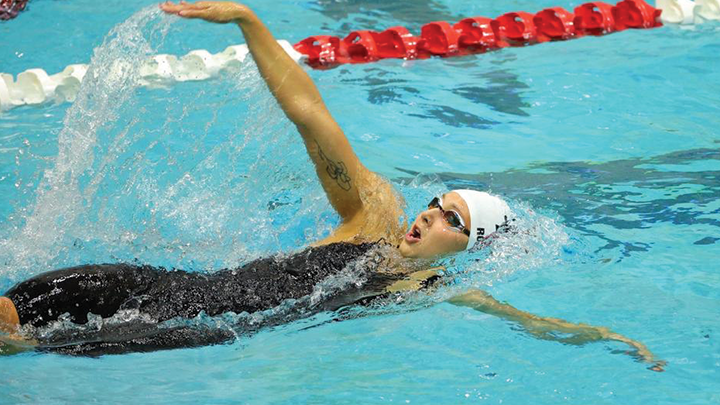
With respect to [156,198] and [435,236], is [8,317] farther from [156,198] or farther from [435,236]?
[156,198]

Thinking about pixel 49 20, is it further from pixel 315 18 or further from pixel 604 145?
pixel 604 145

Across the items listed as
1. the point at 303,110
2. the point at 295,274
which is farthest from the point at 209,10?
the point at 295,274

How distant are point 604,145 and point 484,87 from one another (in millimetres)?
1188

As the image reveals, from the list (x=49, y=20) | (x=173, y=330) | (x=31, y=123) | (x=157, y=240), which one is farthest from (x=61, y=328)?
(x=49, y=20)

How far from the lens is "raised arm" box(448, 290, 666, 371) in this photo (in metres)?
3.18

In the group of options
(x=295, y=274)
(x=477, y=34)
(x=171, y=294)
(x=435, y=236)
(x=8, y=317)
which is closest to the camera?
(x=8, y=317)

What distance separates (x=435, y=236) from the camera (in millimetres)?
3533

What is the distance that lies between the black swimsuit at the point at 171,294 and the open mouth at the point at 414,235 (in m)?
0.14

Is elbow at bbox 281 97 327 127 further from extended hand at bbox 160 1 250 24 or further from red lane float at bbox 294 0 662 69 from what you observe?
red lane float at bbox 294 0 662 69

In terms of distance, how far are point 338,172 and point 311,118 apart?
0.24m

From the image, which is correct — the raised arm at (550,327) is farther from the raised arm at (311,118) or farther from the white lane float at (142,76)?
the white lane float at (142,76)

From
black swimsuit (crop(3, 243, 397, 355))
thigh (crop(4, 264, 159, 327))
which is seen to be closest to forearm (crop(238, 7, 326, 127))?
black swimsuit (crop(3, 243, 397, 355))

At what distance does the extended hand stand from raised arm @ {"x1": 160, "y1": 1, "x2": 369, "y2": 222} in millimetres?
59

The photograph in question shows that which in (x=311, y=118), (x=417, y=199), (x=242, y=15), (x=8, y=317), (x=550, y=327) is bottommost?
(x=550, y=327)
